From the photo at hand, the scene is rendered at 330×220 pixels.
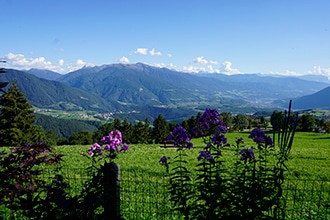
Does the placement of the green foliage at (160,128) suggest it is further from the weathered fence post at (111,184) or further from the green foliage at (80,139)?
the weathered fence post at (111,184)

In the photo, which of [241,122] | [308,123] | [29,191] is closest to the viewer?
[29,191]

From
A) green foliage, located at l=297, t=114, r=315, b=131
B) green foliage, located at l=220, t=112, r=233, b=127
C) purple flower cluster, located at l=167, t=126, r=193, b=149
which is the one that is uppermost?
purple flower cluster, located at l=167, t=126, r=193, b=149

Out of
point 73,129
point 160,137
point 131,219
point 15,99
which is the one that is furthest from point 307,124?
point 73,129

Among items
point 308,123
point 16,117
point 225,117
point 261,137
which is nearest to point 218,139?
point 261,137

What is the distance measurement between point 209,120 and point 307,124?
230 ft

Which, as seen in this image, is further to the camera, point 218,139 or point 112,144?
point 112,144

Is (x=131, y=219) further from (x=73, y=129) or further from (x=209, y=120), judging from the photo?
(x=73, y=129)

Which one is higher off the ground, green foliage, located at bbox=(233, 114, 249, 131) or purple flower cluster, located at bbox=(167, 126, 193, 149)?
purple flower cluster, located at bbox=(167, 126, 193, 149)

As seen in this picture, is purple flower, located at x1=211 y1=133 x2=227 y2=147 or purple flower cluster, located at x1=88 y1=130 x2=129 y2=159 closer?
purple flower, located at x1=211 y1=133 x2=227 y2=147

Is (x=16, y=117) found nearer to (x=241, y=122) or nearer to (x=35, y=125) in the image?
(x=35, y=125)

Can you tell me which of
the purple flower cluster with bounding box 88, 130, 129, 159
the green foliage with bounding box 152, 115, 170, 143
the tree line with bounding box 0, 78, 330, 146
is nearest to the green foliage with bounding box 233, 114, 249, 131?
the tree line with bounding box 0, 78, 330, 146

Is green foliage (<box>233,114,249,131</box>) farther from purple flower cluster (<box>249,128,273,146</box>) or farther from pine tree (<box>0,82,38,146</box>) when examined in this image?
purple flower cluster (<box>249,128,273,146</box>)

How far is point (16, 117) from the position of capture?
43.3m

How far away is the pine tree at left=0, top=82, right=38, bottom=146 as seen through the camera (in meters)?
41.4
